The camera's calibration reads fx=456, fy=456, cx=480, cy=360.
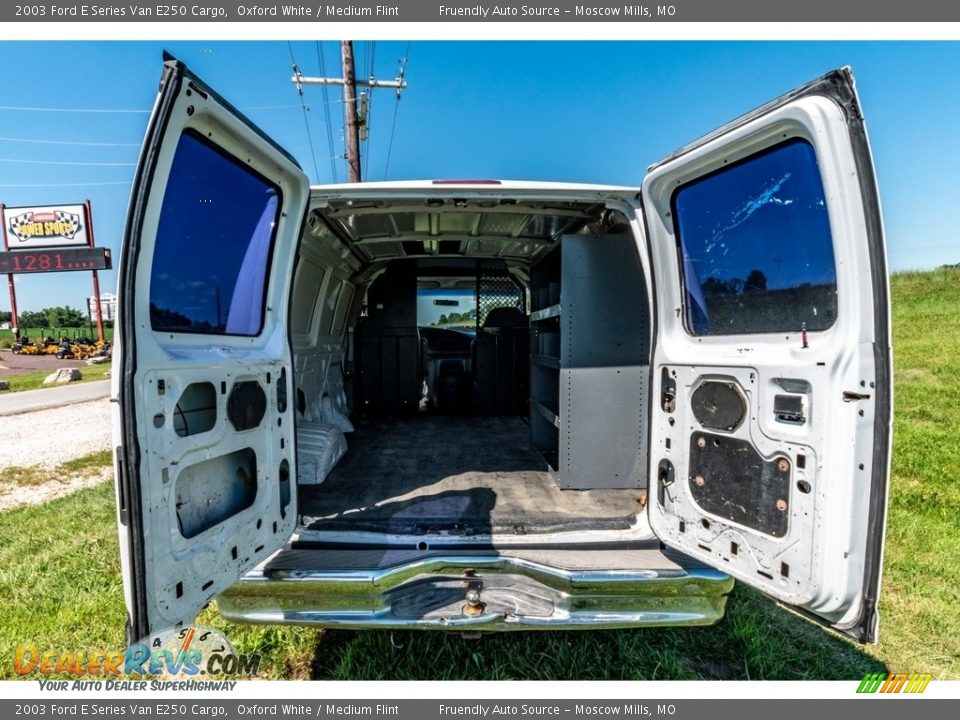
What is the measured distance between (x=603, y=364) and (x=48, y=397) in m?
14.8

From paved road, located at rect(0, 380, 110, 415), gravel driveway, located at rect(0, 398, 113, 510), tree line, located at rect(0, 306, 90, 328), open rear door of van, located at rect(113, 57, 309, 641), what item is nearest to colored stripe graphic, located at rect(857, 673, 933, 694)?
open rear door of van, located at rect(113, 57, 309, 641)

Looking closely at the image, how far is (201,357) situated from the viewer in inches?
73.4

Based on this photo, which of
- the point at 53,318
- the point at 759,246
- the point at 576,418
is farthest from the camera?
the point at 53,318

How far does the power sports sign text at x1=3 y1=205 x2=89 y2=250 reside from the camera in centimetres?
2544

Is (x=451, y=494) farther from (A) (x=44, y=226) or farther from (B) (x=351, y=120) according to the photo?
(A) (x=44, y=226)

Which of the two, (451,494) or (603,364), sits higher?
(603,364)

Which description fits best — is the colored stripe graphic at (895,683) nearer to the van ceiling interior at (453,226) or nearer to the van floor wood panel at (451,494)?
the van floor wood panel at (451,494)

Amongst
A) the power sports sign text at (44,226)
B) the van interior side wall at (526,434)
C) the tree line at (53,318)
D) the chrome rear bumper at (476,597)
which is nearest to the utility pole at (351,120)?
the van interior side wall at (526,434)

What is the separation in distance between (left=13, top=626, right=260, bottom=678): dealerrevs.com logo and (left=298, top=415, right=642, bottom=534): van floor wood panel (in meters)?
0.75

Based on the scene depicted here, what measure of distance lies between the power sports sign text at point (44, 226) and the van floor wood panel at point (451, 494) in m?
31.4

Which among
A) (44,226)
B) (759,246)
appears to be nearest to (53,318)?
(44,226)

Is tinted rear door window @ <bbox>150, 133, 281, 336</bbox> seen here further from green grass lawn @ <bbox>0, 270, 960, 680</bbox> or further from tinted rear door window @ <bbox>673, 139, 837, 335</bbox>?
tinted rear door window @ <bbox>673, 139, 837, 335</bbox>

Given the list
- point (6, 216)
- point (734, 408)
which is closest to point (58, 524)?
point (734, 408)

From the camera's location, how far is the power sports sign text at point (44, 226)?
25438mm
